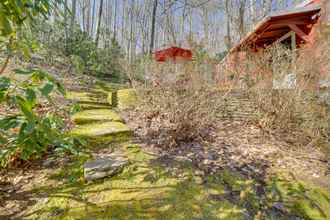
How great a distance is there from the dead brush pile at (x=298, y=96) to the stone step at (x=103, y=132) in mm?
2675

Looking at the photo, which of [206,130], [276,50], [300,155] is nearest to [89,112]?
[206,130]

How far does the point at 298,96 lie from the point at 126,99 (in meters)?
3.52

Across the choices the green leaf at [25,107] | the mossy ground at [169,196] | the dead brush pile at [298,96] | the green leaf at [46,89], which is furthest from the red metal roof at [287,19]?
the green leaf at [25,107]

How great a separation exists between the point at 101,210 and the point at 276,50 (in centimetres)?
420

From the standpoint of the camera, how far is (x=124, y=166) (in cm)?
215

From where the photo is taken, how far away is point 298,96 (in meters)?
3.52

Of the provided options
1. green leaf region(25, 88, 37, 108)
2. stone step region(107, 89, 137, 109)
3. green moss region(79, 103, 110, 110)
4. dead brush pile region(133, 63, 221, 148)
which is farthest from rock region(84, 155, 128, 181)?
stone step region(107, 89, 137, 109)

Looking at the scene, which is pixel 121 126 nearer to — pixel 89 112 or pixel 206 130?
pixel 89 112

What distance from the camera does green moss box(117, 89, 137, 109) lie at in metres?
4.49

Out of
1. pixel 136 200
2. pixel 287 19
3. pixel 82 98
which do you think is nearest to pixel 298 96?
pixel 136 200

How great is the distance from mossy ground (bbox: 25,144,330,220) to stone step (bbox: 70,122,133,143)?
580 mm

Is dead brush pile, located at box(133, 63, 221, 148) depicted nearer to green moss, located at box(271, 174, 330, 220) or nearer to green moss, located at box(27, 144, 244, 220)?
green moss, located at box(27, 144, 244, 220)

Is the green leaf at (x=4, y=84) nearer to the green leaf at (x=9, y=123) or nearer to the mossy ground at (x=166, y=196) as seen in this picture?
the green leaf at (x=9, y=123)

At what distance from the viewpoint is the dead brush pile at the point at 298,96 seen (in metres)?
3.26
